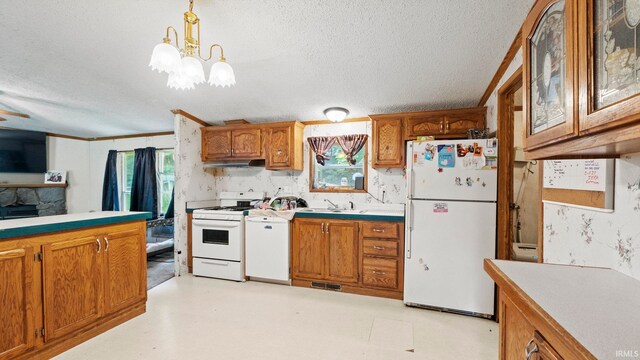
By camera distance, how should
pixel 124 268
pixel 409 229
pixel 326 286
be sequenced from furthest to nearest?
pixel 326 286
pixel 409 229
pixel 124 268

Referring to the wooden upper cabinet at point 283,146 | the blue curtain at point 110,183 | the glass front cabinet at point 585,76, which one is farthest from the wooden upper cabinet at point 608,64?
the blue curtain at point 110,183

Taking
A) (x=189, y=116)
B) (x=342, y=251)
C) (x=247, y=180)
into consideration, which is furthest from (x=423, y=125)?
(x=189, y=116)

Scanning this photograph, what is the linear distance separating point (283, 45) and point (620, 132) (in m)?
2.07

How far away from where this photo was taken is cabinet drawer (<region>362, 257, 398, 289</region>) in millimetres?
2852

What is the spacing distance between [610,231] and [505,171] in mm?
1381

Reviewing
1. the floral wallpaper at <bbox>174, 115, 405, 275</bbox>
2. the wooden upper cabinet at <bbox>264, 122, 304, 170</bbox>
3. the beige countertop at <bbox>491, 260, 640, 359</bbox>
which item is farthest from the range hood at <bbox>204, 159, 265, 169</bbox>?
the beige countertop at <bbox>491, 260, 640, 359</bbox>

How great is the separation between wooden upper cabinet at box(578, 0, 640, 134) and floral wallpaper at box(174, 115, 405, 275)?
269 centimetres

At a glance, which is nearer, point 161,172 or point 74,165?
point 161,172

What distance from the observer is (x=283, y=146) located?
3648 millimetres

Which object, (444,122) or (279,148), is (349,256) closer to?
(279,148)

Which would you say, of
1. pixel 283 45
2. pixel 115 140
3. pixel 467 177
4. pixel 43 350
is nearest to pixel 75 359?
pixel 43 350

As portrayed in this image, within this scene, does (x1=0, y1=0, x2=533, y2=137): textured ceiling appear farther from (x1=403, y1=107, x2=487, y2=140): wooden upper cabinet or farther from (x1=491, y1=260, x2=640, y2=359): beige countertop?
(x1=491, y1=260, x2=640, y2=359): beige countertop

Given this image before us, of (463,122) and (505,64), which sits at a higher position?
(505,64)

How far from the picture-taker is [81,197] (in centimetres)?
550
